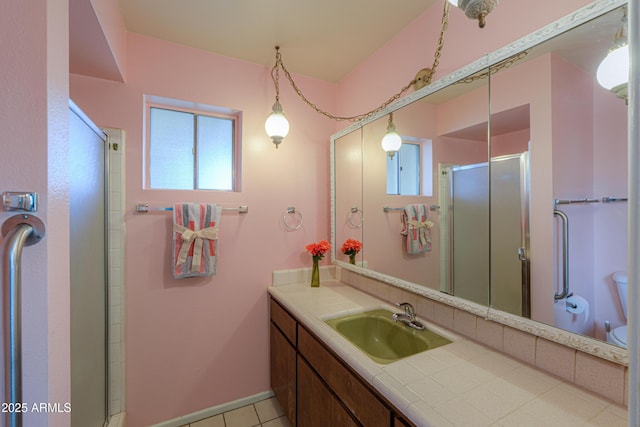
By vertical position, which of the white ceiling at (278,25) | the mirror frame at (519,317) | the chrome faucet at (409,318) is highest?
the white ceiling at (278,25)

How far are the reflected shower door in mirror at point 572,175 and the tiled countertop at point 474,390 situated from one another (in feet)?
0.63

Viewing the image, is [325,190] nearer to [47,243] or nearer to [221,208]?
[221,208]

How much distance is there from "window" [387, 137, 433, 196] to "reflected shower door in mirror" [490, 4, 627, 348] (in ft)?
1.28

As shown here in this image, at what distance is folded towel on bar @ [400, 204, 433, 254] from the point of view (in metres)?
1.39

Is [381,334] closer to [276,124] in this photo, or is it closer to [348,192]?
[348,192]

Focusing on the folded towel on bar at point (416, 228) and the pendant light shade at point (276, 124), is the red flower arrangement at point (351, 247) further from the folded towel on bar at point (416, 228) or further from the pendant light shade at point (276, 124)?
the pendant light shade at point (276, 124)

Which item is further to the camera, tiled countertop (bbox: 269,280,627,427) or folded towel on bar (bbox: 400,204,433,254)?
folded towel on bar (bbox: 400,204,433,254)

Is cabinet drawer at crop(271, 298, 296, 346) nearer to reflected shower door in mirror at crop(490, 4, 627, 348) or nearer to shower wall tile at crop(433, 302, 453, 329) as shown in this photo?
shower wall tile at crop(433, 302, 453, 329)

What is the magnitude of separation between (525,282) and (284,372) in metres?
1.42

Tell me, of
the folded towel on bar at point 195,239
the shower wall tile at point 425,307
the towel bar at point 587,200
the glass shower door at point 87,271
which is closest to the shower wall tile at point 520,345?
the shower wall tile at point 425,307

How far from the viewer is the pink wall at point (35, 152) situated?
61 centimetres

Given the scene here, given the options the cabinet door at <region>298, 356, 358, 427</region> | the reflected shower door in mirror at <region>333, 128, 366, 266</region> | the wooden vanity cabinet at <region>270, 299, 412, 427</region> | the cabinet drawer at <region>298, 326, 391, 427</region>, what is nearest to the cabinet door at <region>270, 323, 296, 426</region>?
the wooden vanity cabinet at <region>270, 299, 412, 427</region>

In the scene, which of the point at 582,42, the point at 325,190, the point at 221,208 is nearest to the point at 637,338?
the point at 582,42

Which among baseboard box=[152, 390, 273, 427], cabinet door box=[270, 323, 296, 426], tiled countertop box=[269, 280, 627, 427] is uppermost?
tiled countertop box=[269, 280, 627, 427]
